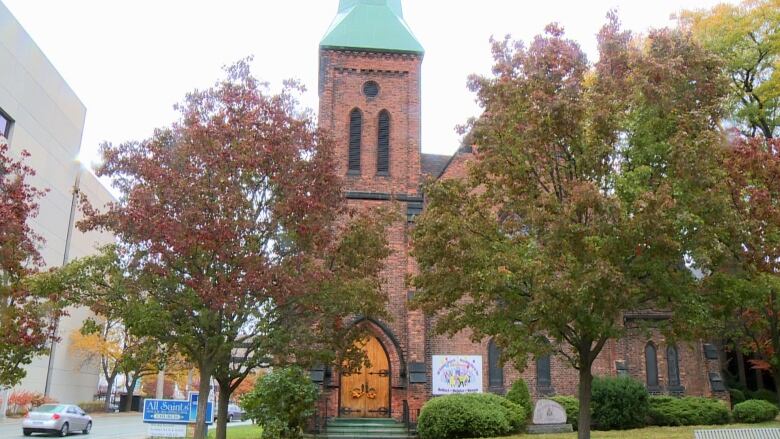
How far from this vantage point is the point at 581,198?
10680mm

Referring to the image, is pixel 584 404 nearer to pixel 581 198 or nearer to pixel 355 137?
pixel 581 198

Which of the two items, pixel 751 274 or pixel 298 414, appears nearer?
pixel 751 274

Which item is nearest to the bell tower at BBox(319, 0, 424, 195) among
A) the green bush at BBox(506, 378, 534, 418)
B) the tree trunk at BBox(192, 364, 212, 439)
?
the green bush at BBox(506, 378, 534, 418)

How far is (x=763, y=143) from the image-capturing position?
15.1 metres

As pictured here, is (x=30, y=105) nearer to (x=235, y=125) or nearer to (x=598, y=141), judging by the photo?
(x=235, y=125)

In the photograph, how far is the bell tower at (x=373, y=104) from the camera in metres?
25.1

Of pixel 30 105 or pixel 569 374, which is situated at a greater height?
pixel 30 105

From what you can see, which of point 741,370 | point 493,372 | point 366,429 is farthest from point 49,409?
point 741,370

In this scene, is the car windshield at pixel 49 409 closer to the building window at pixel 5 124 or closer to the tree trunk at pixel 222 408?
the tree trunk at pixel 222 408

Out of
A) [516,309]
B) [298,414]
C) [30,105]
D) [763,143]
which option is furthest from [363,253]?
[30,105]

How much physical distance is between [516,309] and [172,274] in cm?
632

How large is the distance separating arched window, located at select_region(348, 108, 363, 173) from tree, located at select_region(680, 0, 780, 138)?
43.5ft

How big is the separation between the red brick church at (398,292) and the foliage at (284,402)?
2.21 m

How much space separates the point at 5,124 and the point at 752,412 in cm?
3894
